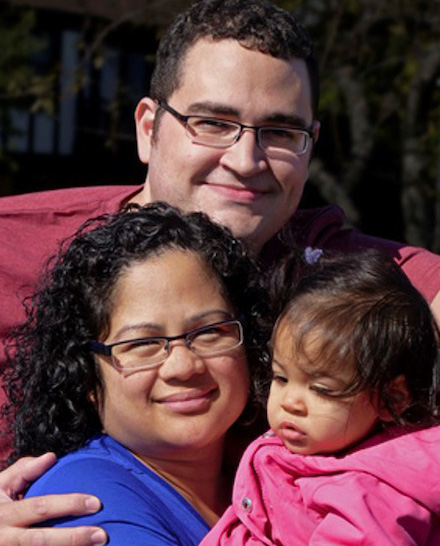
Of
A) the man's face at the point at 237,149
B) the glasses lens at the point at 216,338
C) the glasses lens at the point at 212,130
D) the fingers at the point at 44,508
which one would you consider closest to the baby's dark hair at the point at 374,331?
the glasses lens at the point at 216,338

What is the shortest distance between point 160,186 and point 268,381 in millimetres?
1032

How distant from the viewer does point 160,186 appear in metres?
3.44

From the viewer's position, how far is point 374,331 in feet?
7.66

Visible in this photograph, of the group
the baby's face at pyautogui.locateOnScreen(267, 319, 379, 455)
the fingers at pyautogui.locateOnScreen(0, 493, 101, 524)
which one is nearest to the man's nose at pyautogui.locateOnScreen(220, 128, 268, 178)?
the baby's face at pyautogui.locateOnScreen(267, 319, 379, 455)

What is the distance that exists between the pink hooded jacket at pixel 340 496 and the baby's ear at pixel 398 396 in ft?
0.18

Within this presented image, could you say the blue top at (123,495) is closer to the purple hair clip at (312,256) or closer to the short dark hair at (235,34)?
the purple hair clip at (312,256)

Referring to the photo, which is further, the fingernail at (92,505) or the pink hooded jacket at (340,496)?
the fingernail at (92,505)

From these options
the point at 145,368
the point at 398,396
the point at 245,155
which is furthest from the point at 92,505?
the point at 245,155

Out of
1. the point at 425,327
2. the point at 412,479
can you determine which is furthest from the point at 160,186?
the point at 412,479

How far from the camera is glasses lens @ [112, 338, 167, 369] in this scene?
244 cm

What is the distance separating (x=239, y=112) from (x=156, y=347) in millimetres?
1069

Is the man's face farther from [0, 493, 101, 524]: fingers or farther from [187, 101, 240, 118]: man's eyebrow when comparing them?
[0, 493, 101, 524]: fingers

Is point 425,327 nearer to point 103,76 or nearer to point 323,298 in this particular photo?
point 323,298

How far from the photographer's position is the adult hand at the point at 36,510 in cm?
226
